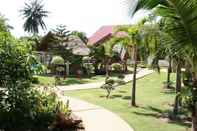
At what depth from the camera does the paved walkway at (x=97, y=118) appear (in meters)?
13.3

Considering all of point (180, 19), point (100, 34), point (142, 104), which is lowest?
point (142, 104)

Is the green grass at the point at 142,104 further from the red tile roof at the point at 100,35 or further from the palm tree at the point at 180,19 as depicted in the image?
the red tile roof at the point at 100,35

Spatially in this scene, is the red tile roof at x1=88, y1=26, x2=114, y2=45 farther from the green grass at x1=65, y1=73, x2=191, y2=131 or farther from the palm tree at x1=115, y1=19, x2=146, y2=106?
the palm tree at x1=115, y1=19, x2=146, y2=106

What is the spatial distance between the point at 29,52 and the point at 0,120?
238cm

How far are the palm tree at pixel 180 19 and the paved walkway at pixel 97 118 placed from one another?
637cm

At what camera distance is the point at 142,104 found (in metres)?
19.5

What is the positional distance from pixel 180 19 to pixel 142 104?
1320cm

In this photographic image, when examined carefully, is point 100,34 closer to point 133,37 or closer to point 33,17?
point 33,17

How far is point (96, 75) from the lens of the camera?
38.4 meters

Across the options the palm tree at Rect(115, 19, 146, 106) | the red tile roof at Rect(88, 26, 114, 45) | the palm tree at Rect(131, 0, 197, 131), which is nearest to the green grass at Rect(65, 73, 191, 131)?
the palm tree at Rect(115, 19, 146, 106)

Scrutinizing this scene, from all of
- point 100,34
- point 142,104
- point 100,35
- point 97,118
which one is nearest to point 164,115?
point 142,104

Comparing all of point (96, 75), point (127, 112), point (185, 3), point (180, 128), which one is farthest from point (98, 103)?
point (96, 75)

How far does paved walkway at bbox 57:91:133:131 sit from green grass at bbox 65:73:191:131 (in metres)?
0.39

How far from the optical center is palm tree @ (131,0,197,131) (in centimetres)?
637
